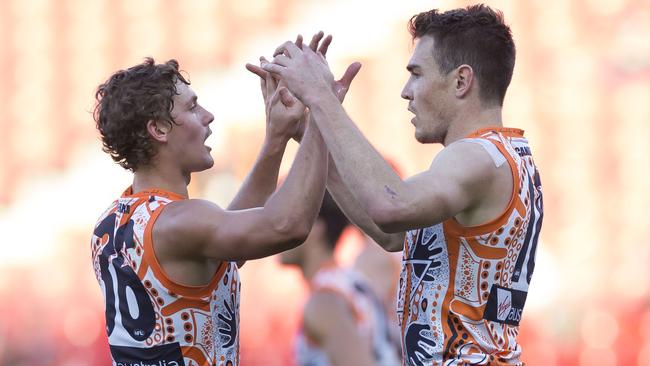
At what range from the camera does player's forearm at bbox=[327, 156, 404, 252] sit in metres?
3.80

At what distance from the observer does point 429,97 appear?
11.5ft

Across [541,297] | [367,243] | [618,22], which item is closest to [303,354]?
[367,243]

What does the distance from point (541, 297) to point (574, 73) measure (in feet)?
6.13

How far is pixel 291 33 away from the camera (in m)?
9.67

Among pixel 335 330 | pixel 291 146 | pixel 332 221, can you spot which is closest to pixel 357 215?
pixel 335 330

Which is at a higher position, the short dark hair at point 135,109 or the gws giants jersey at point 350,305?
the short dark hair at point 135,109

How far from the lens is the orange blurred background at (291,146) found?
8906 millimetres

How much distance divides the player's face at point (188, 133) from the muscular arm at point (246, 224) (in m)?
0.21

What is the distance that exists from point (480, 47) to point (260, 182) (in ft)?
2.93

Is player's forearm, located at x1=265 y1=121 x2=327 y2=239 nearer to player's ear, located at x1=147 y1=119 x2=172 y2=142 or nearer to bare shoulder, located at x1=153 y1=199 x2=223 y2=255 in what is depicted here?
bare shoulder, located at x1=153 y1=199 x2=223 y2=255

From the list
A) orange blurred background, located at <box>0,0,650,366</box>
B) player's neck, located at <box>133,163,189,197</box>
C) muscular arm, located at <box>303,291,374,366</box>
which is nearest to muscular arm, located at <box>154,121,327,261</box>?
player's neck, located at <box>133,163,189,197</box>

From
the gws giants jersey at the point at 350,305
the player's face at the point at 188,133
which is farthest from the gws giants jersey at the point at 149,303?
the gws giants jersey at the point at 350,305

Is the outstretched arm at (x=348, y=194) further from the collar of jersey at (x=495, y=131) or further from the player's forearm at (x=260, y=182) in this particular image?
the collar of jersey at (x=495, y=131)

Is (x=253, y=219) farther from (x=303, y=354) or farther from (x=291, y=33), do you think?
(x=291, y=33)
